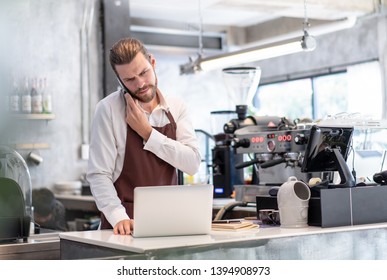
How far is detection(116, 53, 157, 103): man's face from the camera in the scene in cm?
233

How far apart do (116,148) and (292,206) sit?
68cm

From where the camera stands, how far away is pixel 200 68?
547cm

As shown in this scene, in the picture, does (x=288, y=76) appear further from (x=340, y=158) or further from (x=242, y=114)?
(x=340, y=158)

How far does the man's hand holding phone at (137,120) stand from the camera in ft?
7.75

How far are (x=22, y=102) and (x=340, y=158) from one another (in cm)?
405

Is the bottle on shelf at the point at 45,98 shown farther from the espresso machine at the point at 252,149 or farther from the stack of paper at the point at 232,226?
the stack of paper at the point at 232,226

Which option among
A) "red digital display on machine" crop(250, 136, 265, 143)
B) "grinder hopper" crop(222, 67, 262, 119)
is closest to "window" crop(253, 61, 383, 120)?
"grinder hopper" crop(222, 67, 262, 119)

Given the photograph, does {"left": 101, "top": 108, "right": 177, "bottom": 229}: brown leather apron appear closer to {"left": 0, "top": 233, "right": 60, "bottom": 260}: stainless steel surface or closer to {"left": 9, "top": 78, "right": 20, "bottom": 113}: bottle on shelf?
{"left": 0, "top": 233, "right": 60, "bottom": 260}: stainless steel surface

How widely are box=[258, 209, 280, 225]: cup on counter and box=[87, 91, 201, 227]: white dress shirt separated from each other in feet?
1.07

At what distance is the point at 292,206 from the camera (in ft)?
7.64

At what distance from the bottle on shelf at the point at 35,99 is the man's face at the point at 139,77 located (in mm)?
3799

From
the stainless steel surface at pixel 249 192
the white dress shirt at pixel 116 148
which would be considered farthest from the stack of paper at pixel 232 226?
the stainless steel surface at pixel 249 192

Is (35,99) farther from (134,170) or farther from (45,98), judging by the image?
(134,170)
